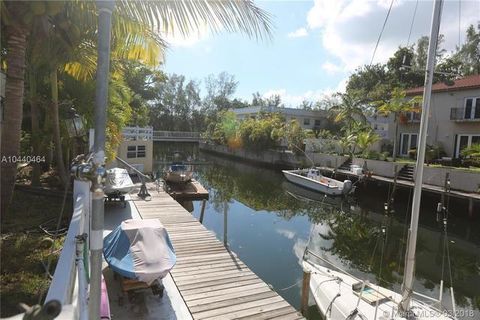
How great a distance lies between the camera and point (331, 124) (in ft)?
148

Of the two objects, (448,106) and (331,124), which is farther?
(331,124)

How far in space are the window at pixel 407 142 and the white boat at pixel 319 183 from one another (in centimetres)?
897

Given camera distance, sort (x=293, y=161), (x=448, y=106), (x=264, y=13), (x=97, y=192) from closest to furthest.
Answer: (x=97, y=192)
(x=264, y=13)
(x=448, y=106)
(x=293, y=161)

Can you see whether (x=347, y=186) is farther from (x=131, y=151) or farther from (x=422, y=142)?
(x=422, y=142)

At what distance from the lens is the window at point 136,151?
2214 cm

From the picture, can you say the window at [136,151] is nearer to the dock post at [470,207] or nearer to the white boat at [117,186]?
the white boat at [117,186]

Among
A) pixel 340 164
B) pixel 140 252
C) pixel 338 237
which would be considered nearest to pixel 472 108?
pixel 340 164

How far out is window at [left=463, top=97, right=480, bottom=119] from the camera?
22781 mm

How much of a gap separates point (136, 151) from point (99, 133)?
2106 cm

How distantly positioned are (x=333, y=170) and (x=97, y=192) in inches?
965

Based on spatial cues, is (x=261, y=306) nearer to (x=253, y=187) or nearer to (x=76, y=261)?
(x=76, y=261)

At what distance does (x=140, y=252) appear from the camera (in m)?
5.86

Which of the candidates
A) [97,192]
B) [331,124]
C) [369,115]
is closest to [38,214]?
[97,192]

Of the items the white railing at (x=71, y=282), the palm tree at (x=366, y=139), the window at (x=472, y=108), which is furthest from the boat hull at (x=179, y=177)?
the window at (x=472, y=108)
